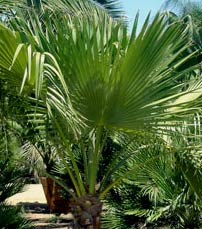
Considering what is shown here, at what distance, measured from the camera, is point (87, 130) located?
3.21 meters

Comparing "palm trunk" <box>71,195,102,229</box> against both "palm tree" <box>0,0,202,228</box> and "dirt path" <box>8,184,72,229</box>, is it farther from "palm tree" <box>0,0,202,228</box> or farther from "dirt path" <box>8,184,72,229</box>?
"dirt path" <box>8,184,72,229</box>

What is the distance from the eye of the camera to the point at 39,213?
12391 mm

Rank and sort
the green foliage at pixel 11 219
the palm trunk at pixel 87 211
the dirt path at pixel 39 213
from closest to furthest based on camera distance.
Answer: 1. the palm trunk at pixel 87 211
2. the green foliage at pixel 11 219
3. the dirt path at pixel 39 213

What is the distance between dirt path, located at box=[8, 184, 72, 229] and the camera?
10.4m

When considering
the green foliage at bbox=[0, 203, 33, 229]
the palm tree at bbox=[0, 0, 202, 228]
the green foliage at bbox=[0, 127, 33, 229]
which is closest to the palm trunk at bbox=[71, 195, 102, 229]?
the palm tree at bbox=[0, 0, 202, 228]

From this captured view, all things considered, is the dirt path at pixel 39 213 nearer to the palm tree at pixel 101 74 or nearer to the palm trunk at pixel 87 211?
the palm trunk at pixel 87 211

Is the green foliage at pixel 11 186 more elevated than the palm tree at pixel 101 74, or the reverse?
the palm tree at pixel 101 74

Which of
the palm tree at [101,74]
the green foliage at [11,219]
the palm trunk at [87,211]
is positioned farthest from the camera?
the green foliage at [11,219]

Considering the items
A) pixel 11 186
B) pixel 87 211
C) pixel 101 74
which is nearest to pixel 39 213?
pixel 11 186

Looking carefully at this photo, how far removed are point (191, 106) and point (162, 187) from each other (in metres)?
2.07

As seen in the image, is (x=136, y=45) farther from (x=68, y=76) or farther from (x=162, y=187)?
(x=162, y=187)

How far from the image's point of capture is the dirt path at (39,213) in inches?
411

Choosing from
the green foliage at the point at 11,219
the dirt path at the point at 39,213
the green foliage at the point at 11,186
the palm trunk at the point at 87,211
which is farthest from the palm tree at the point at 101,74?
the dirt path at the point at 39,213

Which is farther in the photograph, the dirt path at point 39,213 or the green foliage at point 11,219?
the dirt path at point 39,213
